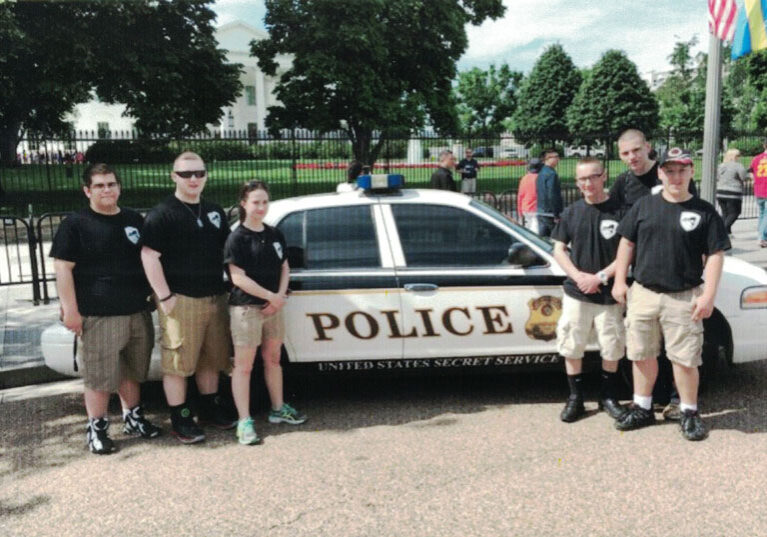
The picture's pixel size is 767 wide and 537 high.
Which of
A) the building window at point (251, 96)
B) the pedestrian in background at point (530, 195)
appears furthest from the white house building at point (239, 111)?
the pedestrian in background at point (530, 195)

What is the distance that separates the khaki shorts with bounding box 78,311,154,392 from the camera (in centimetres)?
454

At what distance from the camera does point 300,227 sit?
16.9 feet

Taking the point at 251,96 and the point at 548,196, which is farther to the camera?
the point at 251,96

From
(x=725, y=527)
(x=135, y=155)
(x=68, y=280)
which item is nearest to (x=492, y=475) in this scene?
(x=725, y=527)

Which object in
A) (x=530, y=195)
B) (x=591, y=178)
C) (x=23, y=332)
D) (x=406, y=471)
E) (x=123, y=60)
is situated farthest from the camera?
(x=123, y=60)

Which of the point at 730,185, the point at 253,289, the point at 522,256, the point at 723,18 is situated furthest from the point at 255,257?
the point at 730,185

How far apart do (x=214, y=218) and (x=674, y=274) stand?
2.89 meters

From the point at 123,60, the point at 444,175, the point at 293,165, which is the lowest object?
the point at 444,175

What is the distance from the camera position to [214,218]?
4.72m

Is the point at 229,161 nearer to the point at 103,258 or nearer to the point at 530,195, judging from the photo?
the point at 530,195

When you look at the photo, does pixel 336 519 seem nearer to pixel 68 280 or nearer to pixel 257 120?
pixel 68 280

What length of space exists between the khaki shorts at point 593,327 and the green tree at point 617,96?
52967 millimetres

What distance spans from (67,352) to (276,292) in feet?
5.35

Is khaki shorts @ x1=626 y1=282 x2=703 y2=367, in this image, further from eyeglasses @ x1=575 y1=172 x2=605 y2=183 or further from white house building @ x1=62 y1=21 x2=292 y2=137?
white house building @ x1=62 y1=21 x2=292 y2=137
